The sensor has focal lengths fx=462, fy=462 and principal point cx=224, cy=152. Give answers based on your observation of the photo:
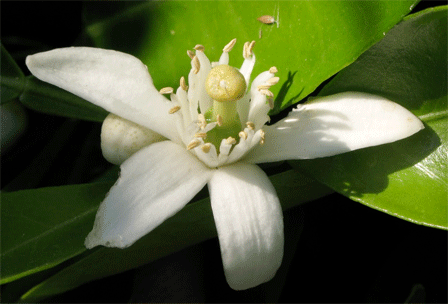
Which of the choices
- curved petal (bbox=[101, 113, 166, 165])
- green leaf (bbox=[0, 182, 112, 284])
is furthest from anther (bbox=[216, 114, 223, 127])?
green leaf (bbox=[0, 182, 112, 284])

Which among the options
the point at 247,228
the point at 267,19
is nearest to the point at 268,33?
the point at 267,19

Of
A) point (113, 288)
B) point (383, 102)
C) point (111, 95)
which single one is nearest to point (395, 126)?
point (383, 102)

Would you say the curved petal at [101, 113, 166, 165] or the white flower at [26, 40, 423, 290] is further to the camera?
the curved petal at [101, 113, 166, 165]

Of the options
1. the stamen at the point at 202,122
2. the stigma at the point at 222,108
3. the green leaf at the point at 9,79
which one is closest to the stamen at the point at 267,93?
the stigma at the point at 222,108

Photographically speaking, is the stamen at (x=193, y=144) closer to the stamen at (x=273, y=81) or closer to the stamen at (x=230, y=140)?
the stamen at (x=230, y=140)

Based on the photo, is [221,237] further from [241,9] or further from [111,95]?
[241,9]

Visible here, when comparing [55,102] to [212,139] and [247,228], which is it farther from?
[247,228]

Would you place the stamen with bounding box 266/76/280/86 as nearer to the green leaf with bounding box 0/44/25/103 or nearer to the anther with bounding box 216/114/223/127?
the anther with bounding box 216/114/223/127
